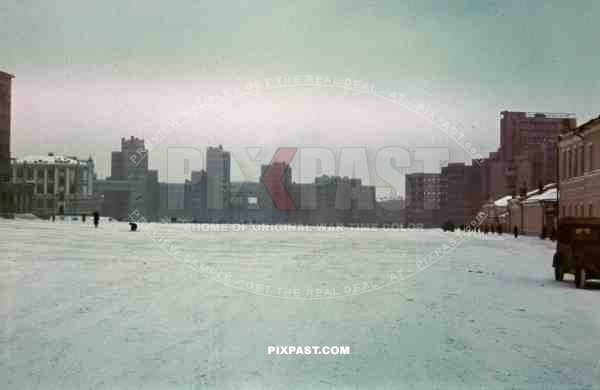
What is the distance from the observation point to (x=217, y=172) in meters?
9.03

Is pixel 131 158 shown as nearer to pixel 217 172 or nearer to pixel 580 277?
pixel 217 172

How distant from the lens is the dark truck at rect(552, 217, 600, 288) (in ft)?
28.5

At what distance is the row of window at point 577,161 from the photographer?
8281 mm

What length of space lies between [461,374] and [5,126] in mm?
7032

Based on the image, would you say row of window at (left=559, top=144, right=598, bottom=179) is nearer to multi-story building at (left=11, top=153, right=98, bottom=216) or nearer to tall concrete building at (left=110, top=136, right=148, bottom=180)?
tall concrete building at (left=110, top=136, right=148, bottom=180)

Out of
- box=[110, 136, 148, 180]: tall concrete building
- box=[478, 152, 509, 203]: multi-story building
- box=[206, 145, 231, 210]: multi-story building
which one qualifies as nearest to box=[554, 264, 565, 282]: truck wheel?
box=[478, 152, 509, 203]: multi-story building

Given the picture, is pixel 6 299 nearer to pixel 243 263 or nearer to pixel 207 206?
pixel 207 206

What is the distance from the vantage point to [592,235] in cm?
896

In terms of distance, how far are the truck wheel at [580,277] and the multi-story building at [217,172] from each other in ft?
19.9

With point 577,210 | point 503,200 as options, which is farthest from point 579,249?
point 503,200

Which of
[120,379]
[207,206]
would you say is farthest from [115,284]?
[120,379]

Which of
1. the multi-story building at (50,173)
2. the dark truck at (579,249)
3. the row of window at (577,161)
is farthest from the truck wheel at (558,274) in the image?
the multi-story building at (50,173)

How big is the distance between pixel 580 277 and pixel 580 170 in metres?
2.32

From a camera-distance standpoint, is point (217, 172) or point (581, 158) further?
point (217, 172)
